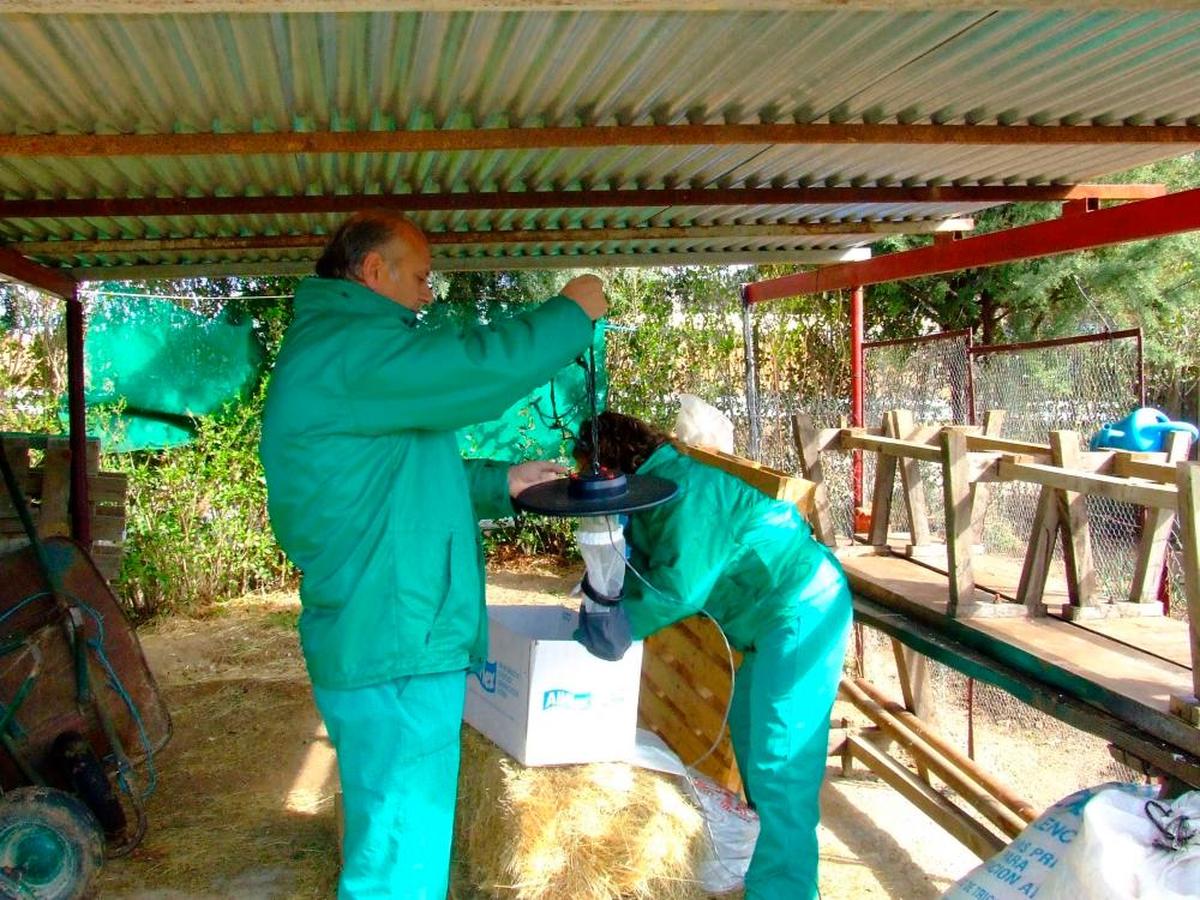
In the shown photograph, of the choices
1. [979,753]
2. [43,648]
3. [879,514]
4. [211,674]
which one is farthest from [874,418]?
[43,648]

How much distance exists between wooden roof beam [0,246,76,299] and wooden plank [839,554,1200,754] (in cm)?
413

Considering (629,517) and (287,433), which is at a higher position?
(287,433)

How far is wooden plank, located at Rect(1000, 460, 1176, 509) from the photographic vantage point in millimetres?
2896

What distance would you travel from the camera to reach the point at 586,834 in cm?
315

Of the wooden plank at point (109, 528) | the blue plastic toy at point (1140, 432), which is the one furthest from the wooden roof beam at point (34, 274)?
the blue plastic toy at point (1140, 432)

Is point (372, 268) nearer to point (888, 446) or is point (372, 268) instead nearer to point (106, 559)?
point (888, 446)

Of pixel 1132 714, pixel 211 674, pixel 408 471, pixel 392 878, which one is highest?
pixel 408 471

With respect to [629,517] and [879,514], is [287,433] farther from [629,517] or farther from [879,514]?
[879,514]

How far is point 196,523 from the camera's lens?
864 cm

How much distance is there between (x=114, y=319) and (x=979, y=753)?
740cm

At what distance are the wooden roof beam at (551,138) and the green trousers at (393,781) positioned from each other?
149cm

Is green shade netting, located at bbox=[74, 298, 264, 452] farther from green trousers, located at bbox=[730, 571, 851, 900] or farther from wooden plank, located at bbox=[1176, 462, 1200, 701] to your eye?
wooden plank, located at bbox=[1176, 462, 1200, 701]

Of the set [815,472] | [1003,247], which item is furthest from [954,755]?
[1003,247]

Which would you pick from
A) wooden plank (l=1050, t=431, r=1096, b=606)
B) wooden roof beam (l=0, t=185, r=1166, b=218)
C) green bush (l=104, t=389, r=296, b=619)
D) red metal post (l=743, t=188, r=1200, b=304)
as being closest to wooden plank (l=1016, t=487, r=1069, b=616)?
wooden plank (l=1050, t=431, r=1096, b=606)
